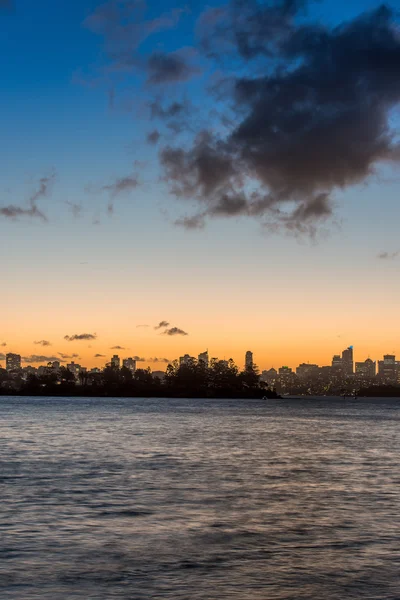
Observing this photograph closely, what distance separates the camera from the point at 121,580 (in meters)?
19.8

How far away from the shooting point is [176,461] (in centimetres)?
5656

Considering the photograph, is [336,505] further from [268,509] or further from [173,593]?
[173,593]

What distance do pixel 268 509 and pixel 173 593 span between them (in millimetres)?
16066

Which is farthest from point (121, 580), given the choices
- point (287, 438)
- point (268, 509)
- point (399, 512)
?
point (287, 438)

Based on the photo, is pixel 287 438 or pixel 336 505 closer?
pixel 336 505

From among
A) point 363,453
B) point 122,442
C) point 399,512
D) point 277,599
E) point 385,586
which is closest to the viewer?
point 277,599

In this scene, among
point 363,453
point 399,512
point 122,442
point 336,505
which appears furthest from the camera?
point 122,442

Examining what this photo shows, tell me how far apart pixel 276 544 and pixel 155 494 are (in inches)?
541

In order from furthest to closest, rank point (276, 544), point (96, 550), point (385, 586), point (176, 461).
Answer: point (176, 461) < point (276, 544) < point (96, 550) < point (385, 586)

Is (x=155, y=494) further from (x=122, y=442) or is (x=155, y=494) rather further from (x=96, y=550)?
(x=122, y=442)

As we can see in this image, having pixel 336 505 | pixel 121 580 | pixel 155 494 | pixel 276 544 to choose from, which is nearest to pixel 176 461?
pixel 155 494

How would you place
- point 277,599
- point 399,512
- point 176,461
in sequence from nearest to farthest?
point 277,599
point 399,512
point 176,461

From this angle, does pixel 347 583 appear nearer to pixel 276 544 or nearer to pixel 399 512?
pixel 276 544

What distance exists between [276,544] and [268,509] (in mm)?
8439
